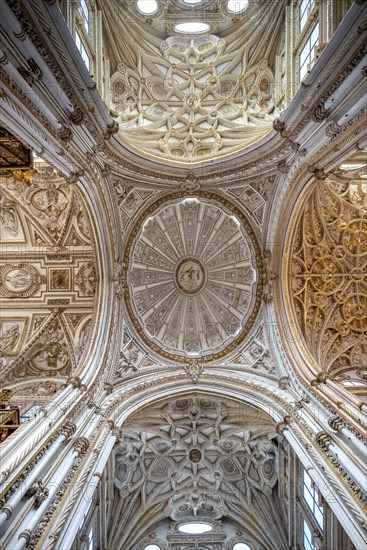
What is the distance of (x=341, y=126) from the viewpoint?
38.7 feet

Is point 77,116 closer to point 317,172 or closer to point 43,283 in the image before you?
point 317,172

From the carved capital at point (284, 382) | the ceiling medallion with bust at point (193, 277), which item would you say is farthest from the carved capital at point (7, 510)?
the ceiling medallion with bust at point (193, 277)

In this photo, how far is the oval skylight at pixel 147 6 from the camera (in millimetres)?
19359

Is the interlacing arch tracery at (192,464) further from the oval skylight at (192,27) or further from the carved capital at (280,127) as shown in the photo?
the oval skylight at (192,27)

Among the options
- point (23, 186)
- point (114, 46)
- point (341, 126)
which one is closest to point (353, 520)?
point (341, 126)

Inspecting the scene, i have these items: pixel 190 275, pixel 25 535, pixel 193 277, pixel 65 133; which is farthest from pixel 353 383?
pixel 65 133

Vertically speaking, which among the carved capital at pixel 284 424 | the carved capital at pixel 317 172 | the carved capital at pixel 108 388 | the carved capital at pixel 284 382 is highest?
the carved capital at pixel 284 382

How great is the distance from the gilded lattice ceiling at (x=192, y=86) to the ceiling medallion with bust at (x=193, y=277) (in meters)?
2.59

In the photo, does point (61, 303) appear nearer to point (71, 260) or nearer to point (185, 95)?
point (71, 260)

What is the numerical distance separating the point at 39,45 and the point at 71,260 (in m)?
12.4

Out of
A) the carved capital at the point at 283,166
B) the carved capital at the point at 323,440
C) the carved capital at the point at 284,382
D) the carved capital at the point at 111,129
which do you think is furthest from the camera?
the carved capital at the point at 284,382

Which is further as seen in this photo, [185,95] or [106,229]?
[185,95]

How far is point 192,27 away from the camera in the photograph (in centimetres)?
2020

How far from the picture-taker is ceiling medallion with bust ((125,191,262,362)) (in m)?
20.2
